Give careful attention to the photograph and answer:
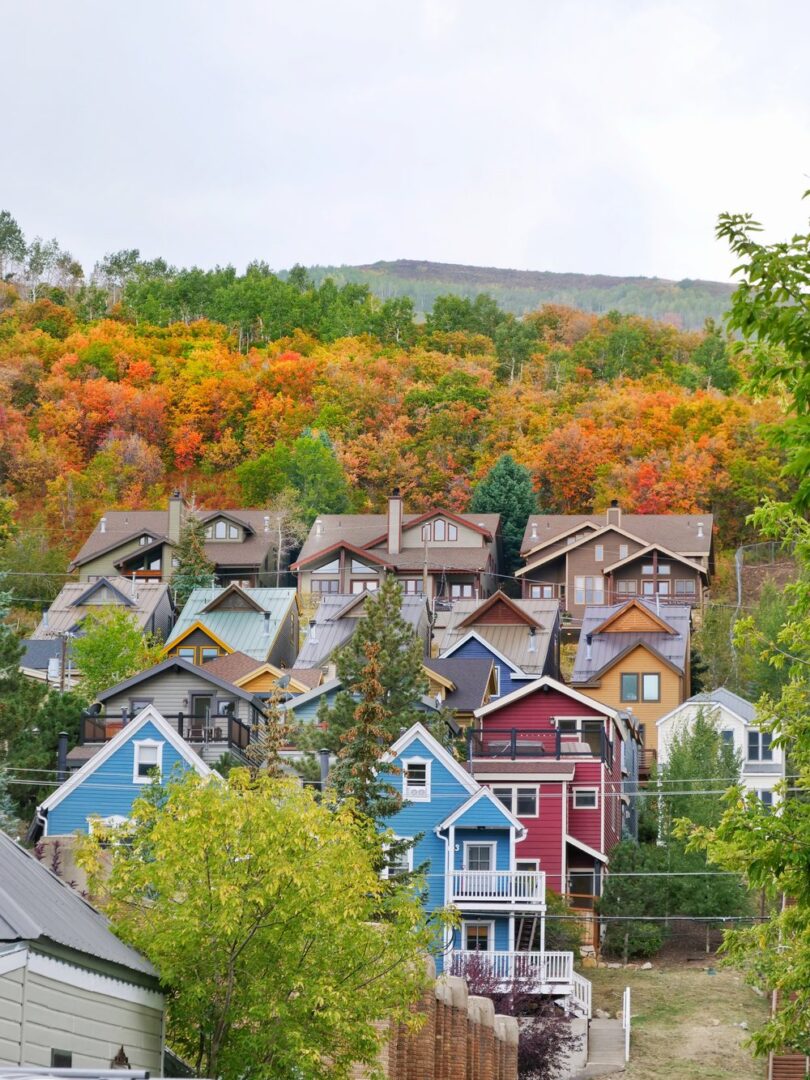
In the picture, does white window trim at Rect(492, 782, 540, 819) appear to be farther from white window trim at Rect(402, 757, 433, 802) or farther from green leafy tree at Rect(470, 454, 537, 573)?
green leafy tree at Rect(470, 454, 537, 573)

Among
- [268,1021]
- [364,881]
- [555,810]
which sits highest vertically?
[555,810]

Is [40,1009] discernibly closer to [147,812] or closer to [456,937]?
[147,812]

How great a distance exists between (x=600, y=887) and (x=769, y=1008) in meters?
9.85

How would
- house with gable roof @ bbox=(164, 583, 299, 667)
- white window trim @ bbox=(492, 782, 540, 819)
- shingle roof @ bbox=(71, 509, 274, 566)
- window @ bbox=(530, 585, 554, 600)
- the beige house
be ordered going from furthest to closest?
shingle roof @ bbox=(71, 509, 274, 566) < the beige house < window @ bbox=(530, 585, 554, 600) < house with gable roof @ bbox=(164, 583, 299, 667) < white window trim @ bbox=(492, 782, 540, 819)

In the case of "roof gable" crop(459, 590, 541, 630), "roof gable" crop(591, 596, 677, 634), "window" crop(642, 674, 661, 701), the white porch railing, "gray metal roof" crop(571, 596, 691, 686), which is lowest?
the white porch railing

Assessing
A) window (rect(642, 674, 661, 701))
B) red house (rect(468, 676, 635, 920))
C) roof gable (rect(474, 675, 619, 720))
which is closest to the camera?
red house (rect(468, 676, 635, 920))

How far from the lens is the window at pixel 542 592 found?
338 ft

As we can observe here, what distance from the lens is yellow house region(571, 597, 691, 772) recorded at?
3233 inches

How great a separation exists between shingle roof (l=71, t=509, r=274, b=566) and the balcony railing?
46.2 meters

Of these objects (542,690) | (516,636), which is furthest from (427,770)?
(516,636)

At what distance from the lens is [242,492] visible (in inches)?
5084

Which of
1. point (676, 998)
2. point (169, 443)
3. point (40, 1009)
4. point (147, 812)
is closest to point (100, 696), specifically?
point (676, 998)

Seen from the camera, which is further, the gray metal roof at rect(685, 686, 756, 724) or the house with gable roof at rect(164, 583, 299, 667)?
the house with gable roof at rect(164, 583, 299, 667)

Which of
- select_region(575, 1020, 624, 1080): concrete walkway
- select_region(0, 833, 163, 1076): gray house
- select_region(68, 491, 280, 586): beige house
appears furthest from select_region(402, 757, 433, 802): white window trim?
select_region(68, 491, 280, 586): beige house
